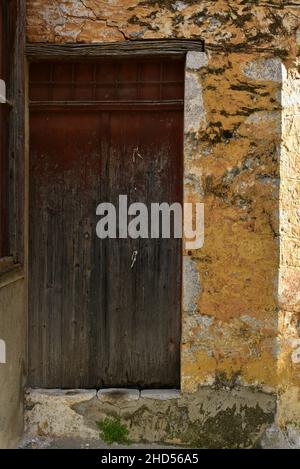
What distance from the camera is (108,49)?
3.81 meters

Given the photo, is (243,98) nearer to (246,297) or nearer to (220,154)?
(220,154)

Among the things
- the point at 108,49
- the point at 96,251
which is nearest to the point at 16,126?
the point at 108,49

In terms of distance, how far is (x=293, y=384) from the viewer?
3811 mm

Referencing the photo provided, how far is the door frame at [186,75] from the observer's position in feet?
12.4

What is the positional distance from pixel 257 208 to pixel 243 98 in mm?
746

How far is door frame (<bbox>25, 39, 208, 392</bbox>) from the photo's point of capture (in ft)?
12.4

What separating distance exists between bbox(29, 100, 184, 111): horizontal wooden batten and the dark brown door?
22mm

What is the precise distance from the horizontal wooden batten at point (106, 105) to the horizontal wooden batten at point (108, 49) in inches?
12.6

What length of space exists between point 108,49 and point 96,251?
1402mm

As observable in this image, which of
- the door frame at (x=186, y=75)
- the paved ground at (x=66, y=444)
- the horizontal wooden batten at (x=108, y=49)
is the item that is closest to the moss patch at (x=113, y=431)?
the paved ground at (x=66, y=444)

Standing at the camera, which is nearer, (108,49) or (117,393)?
(108,49)

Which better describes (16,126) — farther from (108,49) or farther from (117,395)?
(117,395)

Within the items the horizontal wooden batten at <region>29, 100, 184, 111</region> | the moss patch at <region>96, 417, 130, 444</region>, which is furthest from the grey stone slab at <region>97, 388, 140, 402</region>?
the horizontal wooden batten at <region>29, 100, 184, 111</region>
